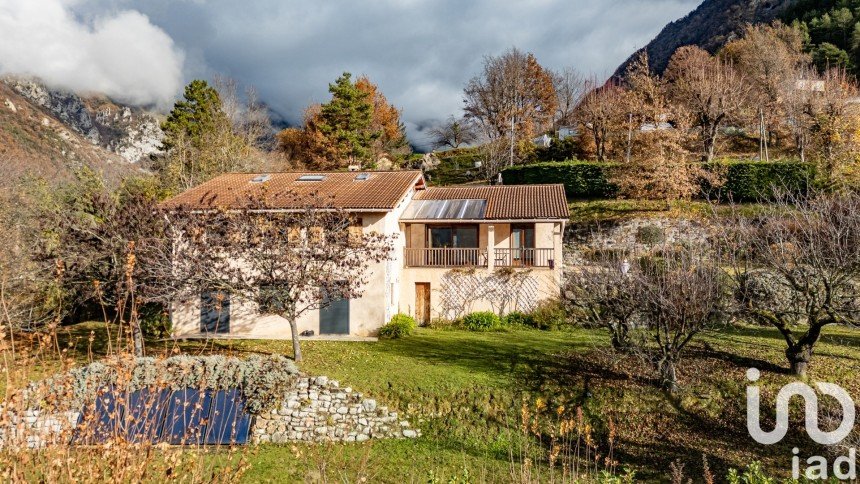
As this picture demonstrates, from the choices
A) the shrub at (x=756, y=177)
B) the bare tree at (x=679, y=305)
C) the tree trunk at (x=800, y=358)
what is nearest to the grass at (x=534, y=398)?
the tree trunk at (x=800, y=358)

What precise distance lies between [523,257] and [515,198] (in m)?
3.53

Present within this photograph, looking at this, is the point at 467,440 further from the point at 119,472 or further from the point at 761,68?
the point at 761,68

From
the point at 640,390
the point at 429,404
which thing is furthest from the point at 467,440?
the point at 640,390

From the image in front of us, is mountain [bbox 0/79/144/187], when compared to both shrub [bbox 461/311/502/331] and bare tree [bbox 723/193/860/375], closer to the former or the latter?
shrub [bbox 461/311/502/331]

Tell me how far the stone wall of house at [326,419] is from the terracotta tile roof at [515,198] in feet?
39.3

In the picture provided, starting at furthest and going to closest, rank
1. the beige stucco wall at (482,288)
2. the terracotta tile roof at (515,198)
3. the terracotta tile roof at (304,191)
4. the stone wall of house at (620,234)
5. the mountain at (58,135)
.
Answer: the mountain at (58,135) < the stone wall of house at (620,234) < the terracotta tile roof at (515,198) < the beige stucco wall at (482,288) < the terracotta tile roof at (304,191)

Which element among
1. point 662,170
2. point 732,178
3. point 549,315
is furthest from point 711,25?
point 549,315

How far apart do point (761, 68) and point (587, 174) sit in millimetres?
28671

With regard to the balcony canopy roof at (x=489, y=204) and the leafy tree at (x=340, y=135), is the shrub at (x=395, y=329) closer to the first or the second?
the balcony canopy roof at (x=489, y=204)

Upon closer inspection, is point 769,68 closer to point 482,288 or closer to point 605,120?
point 605,120

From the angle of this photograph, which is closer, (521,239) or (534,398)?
(534,398)

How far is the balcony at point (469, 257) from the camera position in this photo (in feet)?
74.3

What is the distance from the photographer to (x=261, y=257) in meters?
14.7

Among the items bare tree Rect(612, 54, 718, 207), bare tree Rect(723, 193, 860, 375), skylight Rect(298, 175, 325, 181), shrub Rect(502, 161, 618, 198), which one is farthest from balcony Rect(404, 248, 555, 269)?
shrub Rect(502, 161, 618, 198)
